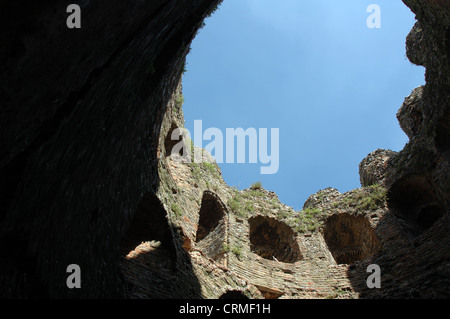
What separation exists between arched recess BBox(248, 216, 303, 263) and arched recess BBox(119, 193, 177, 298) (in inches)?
295

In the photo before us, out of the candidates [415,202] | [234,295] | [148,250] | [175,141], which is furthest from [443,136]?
[148,250]

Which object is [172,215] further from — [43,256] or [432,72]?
[432,72]

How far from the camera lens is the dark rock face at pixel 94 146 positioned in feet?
13.8

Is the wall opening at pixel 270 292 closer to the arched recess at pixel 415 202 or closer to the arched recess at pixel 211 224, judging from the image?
the arched recess at pixel 211 224

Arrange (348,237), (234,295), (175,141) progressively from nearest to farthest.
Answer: (234,295) → (175,141) → (348,237)

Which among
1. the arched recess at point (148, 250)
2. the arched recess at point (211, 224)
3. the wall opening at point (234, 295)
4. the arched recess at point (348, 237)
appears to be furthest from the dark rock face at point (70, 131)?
the arched recess at point (348, 237)

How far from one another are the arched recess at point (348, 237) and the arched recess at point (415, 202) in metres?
1.48

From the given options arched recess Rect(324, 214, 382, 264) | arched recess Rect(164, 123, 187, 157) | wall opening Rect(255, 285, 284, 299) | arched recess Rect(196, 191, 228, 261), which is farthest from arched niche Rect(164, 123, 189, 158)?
arched recess Rect(324, 214, 382, 264)

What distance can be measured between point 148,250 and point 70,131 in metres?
4.60

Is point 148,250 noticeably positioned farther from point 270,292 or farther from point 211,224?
point 211,224

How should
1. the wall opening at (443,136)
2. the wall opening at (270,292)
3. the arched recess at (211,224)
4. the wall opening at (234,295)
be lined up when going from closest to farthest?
the wall opening at (234,295) → the wall opening at (270,292) → the wall opening at (443,136) → the arched recess at (211,224)

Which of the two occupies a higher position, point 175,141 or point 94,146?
point 175,141

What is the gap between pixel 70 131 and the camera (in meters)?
5.21

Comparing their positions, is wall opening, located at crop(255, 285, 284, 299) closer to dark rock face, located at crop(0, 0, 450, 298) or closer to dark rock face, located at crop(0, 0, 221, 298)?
dark rock face, located at crop(0, 0, 450, 298)
